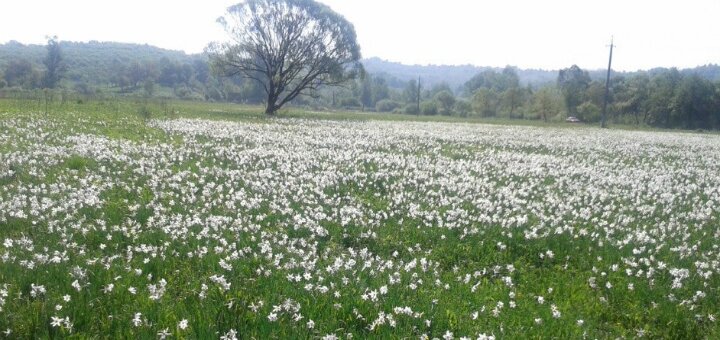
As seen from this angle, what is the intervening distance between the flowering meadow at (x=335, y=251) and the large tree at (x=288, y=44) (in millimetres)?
34245

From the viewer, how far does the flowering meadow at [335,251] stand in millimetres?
4551

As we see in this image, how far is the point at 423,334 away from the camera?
4.45 metres

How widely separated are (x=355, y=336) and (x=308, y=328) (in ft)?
1.35

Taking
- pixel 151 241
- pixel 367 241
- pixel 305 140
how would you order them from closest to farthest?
1. pixel 151 241
2. pixel 367 241
3. pixel 305 140

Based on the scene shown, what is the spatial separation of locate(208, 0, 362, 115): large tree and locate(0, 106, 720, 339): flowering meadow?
112 ft

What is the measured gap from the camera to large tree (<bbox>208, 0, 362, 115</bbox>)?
45625 millimetres

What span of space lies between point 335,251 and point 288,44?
42.1m

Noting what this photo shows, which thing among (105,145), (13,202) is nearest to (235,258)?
(13,202)

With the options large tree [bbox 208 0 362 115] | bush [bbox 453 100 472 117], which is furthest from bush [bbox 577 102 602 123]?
large tree [bbox 208 0 362 115]

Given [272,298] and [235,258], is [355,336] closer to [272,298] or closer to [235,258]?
[272,298]

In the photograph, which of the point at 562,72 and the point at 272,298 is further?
the point at 562,72

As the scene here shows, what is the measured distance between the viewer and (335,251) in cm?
688

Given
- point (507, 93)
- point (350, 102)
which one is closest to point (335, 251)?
point (507, 93)

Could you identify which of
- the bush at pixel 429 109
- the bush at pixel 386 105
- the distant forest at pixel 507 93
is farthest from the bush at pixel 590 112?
the bush at pixel 386 105
